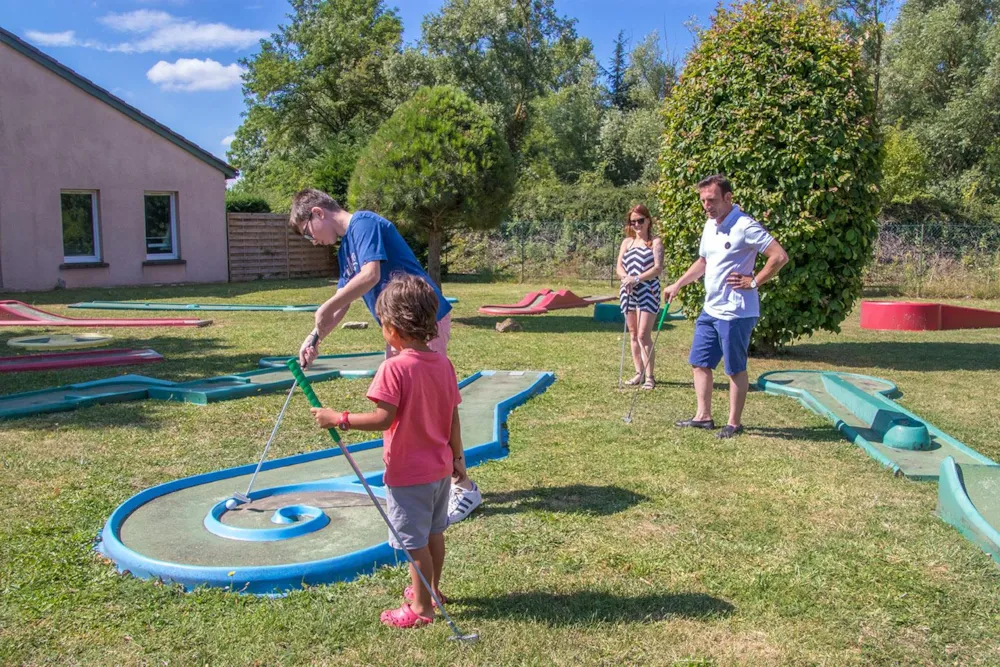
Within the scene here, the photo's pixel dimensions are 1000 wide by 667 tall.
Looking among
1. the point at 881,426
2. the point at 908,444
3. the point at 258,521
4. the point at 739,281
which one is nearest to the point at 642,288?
the point at 739,281

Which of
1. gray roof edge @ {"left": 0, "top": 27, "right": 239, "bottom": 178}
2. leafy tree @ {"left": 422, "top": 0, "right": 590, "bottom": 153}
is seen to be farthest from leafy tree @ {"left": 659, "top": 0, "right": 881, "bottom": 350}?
leafy tree @ {"left": 422, "top": 0, "right": 590, "bottom": 153}

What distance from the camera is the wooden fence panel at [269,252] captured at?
22312 mm

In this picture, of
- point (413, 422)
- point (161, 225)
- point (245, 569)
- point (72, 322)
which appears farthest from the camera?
point (161, 225)

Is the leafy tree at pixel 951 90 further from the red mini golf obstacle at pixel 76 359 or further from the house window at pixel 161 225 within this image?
the red mini golf obstacle at pixel 76 359

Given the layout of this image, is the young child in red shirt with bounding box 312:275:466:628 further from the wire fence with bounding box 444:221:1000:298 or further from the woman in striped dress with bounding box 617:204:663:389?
the wire fence with bounding box 444:221:1000:298

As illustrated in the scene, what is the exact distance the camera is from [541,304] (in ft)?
50.8

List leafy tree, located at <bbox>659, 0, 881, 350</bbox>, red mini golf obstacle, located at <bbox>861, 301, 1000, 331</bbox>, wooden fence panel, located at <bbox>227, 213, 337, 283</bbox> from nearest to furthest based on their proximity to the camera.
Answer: leafy tree, located at <bbox>659, 0, 881, 350</bbox>, red mini golf obstacle, located at <bbox>861, 301, 1000, 331</bbox>, wooden fence panel, located at <bbox>227, 213, 337, 283</bbox>

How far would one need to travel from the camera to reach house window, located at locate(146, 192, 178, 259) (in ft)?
67.2

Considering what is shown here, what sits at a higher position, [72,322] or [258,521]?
[72,322]

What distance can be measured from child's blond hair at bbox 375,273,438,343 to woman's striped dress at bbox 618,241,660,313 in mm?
5188

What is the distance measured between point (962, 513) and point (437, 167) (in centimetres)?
970

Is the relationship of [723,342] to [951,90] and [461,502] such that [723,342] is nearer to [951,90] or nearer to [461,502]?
[461,502]

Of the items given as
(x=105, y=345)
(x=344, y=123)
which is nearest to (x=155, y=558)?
(x=105, y=345)

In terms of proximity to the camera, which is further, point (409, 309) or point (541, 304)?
point (541, 304)
